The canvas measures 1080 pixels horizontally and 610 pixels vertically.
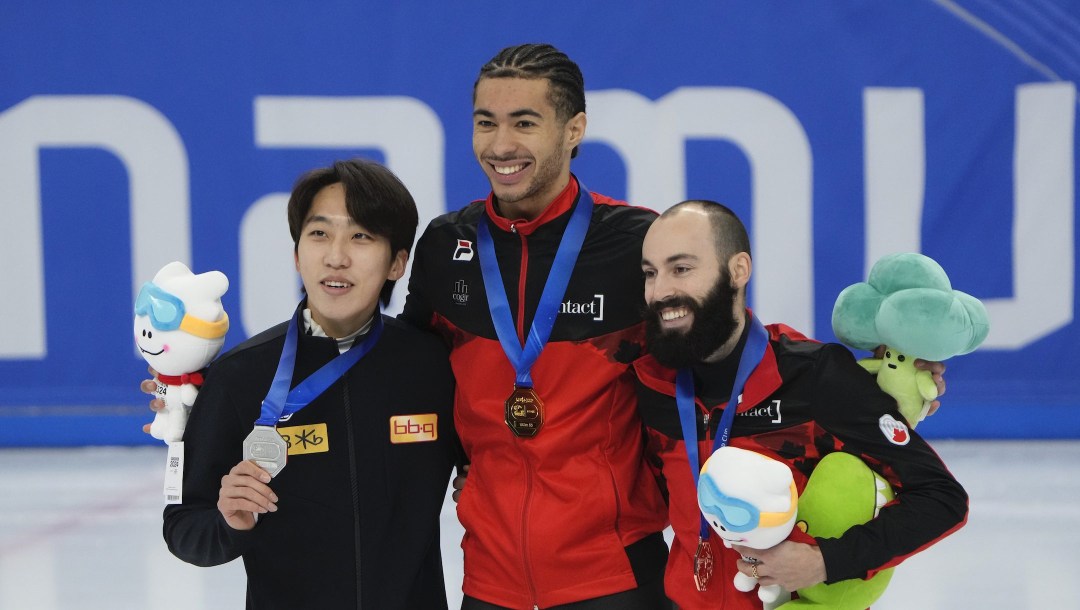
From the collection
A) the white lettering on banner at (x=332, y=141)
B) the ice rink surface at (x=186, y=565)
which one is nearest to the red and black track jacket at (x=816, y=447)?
the ice rink surface at (x=186, y=565)

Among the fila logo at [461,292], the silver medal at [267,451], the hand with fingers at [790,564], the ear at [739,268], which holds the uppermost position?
the fila logo at [461,292]

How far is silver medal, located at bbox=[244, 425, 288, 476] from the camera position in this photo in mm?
1991

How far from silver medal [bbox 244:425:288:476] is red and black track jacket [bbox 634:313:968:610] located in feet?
2.26

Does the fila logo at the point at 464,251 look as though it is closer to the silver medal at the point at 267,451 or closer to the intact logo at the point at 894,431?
the silver medal at the point at 267,451

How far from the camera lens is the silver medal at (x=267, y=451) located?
78.4 inches

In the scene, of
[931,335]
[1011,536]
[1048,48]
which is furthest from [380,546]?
[1048,48]

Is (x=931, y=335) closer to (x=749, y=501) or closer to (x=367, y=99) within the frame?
(x=749, y=501)

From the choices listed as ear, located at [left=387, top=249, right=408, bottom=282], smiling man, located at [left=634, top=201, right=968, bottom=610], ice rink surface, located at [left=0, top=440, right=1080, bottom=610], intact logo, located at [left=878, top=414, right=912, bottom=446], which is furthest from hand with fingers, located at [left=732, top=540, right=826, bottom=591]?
ice rink surface, located at [left=0, top=440, right=1080, bottom=610]

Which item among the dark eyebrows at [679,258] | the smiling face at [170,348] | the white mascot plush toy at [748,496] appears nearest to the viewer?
the white mascot plush toy at [748,496]

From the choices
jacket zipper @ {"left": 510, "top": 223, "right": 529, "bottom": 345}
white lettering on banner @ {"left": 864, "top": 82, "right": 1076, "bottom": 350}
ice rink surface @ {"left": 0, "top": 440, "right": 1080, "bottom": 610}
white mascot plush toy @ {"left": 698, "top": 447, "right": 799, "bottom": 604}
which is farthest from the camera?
white lettering on banner @ {"left": 864, "top": 82, "right": 1076, "bottom": 350}

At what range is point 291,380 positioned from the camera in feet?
7.06

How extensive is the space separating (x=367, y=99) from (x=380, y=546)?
4226mm

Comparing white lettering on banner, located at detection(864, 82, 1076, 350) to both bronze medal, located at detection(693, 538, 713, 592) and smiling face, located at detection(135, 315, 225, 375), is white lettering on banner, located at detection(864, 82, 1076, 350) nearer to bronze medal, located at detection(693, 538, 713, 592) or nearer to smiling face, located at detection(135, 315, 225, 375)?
bronze medal, located at detection(693, 538, 713, 592)

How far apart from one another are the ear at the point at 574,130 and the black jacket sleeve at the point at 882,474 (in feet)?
2.27
